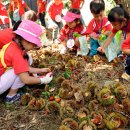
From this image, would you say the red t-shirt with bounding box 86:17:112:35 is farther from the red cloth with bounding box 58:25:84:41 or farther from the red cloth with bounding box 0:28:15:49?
the red cloth with bounding box 0:28:15:49

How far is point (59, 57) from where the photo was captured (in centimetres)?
441

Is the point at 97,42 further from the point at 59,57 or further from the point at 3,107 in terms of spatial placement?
the point at 3,107

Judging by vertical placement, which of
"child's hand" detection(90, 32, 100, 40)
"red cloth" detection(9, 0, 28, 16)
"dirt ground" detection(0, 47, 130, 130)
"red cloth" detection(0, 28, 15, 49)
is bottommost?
"dirt ground" detection(0, 47, 130, 130)

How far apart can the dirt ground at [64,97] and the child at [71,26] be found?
0.67m

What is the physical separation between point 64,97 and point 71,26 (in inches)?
71.2

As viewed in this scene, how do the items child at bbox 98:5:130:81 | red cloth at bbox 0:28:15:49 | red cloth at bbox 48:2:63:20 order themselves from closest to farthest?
child at bbox 98:5:130:81 < red cloth at bbox 0:28:15:49 < red cloth at bbox 48:2:63:20

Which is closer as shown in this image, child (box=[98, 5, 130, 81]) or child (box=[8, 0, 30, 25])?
child (box=[98, 5, 130, 81])

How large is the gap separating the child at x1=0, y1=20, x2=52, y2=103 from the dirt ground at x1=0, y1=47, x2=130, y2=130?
19 cm

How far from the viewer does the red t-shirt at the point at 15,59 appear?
10.1ft

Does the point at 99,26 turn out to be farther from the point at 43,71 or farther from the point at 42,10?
the point at 42,10

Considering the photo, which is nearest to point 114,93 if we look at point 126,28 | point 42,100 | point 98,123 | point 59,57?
point 98,123

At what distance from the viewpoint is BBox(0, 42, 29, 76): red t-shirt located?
10.1 ft

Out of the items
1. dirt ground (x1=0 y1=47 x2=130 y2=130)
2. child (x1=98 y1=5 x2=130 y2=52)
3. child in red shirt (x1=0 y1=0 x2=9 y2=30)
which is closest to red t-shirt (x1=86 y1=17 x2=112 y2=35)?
dirt ground (x1=0 y1=47 x2=130 y2=130)

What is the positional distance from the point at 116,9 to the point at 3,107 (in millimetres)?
1813
